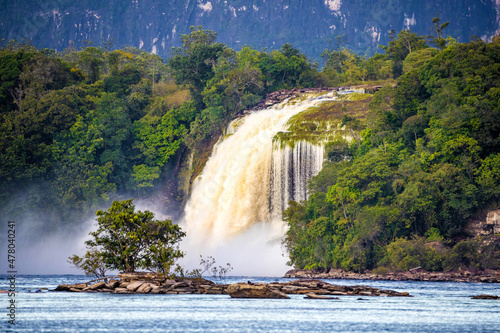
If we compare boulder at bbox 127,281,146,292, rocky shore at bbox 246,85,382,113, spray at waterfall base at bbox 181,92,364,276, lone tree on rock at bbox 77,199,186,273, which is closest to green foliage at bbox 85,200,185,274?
Result: lone tree on rock at bbox 77,199,186,273

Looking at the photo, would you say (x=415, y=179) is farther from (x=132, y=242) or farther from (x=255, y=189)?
(x=132, y=242)

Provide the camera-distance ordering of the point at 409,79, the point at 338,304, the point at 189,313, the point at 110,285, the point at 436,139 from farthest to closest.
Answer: the point at 409,79, the point at 436,139, the point at 110,285, the point at 338,304, the point at 189,313

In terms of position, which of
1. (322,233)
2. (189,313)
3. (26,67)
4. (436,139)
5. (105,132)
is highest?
(26,67)

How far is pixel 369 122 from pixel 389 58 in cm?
Result: 2760

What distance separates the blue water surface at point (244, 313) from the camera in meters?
26.1

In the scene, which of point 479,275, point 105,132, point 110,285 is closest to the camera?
point 110,285

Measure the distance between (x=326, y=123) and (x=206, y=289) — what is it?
2836cm

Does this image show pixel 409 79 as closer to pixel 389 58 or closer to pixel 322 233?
pixel 322 233

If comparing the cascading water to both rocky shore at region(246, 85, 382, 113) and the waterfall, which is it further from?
rocky shore at region(246, 85, 382, 113)

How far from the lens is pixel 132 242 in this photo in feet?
126

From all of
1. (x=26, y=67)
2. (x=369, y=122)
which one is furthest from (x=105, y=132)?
(x=369, y=122)

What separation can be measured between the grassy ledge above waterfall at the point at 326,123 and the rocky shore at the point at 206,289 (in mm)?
24155

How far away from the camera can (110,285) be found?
124 feet

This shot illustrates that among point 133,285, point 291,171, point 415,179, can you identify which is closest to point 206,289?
point 133,285
